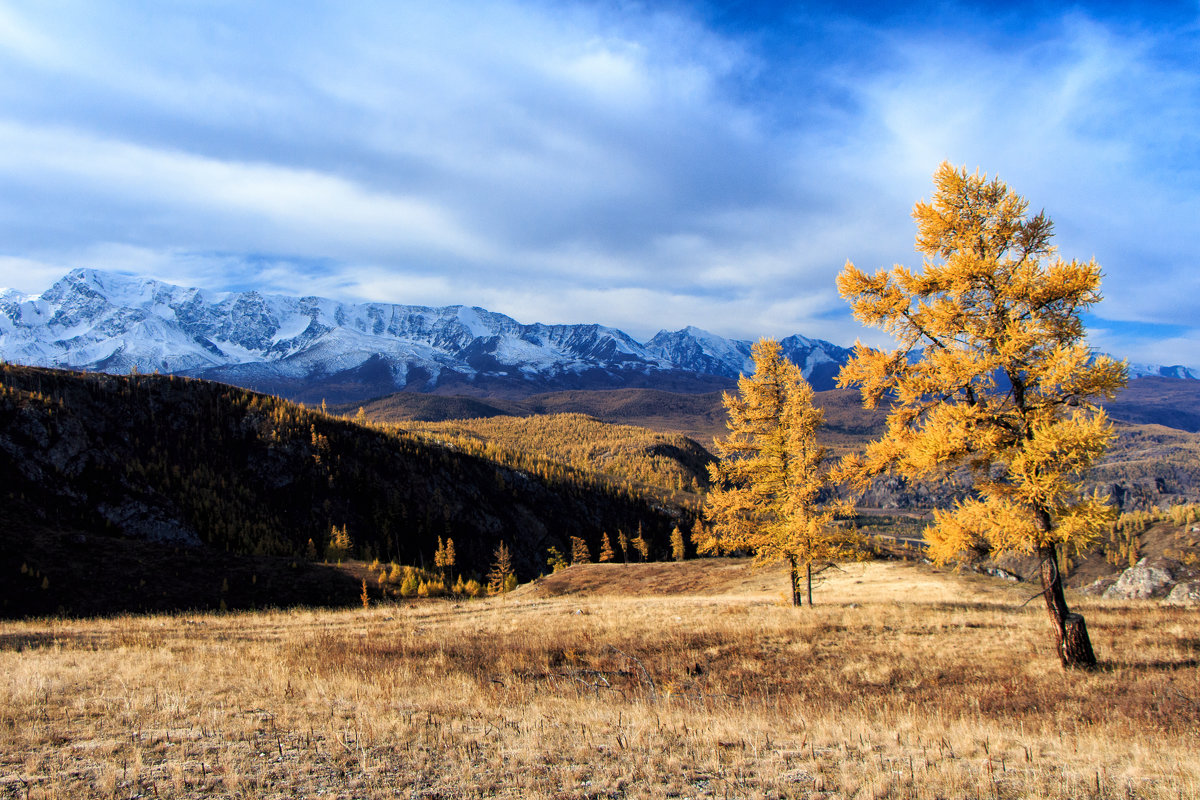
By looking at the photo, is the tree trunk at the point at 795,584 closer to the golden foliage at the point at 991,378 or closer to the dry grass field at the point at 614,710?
the dry grass field at the point at 614,710

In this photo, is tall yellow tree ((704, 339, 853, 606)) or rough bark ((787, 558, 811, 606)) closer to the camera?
tall yellow tree ((704, 339, 853, 606))

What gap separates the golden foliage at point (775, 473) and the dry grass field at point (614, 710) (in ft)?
16.2

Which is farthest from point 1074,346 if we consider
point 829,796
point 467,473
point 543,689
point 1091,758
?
point 467,473

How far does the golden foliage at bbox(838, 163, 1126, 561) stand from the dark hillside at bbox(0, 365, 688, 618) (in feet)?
144

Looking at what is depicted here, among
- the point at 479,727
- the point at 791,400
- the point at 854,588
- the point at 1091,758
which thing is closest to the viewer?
the point at 1091,758

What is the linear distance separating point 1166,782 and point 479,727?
333 inches

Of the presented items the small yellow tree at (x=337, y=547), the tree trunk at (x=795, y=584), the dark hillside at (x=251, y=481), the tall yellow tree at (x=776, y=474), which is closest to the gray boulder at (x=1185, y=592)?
the tree trunk at (x=795, y=584)

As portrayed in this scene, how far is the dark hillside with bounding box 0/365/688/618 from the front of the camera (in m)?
57.0

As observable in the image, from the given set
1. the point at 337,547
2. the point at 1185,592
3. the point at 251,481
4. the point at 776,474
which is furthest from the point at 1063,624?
the point at 251,481

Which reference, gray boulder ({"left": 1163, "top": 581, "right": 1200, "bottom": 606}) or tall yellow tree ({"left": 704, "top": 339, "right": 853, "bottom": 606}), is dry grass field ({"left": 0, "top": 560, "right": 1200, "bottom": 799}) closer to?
tall yellow tree ({"left": 704, "top": 339, "right": 853, "bottom": 606})

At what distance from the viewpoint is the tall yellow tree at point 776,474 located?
2384cm

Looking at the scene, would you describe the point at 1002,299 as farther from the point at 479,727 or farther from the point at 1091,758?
the point at 479,727

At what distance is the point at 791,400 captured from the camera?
957 inches

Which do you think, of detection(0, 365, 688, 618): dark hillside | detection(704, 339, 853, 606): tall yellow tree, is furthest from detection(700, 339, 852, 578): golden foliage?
detection(0, 365, 688, 618): dark hillside
